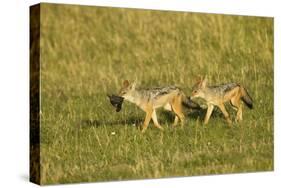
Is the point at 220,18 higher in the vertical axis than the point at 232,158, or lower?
higher

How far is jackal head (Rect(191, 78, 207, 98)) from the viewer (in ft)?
36.3

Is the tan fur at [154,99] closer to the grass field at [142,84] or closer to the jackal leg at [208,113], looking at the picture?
the grass field at [142,84]

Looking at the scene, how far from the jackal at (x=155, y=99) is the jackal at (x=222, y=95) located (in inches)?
7.3

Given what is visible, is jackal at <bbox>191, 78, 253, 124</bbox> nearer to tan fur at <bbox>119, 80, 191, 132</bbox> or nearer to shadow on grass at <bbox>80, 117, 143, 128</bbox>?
tan fur at <bbox>119, 80, 191, 132</bbox>

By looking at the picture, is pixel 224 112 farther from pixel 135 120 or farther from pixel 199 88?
pixel 135 120

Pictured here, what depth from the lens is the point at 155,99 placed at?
10.8m

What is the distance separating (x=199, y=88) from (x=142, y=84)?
830 millimetres

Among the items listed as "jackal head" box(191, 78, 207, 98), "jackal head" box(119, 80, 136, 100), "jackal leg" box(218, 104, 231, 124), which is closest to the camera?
"jackal head" box(119, 80, 136, 100)

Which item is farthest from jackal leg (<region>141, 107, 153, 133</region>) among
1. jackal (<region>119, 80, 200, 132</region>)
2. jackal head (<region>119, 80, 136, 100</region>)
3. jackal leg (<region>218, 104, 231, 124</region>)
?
jackal leg (<region>218, 104, 231, 124</region>)

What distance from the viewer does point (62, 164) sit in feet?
33.2

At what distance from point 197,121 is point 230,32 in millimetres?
1255

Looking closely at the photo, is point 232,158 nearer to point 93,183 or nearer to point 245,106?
point 245,106

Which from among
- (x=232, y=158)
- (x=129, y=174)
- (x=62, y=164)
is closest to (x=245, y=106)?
(x=232, y=158)

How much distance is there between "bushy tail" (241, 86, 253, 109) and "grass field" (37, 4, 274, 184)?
0.22 ft
